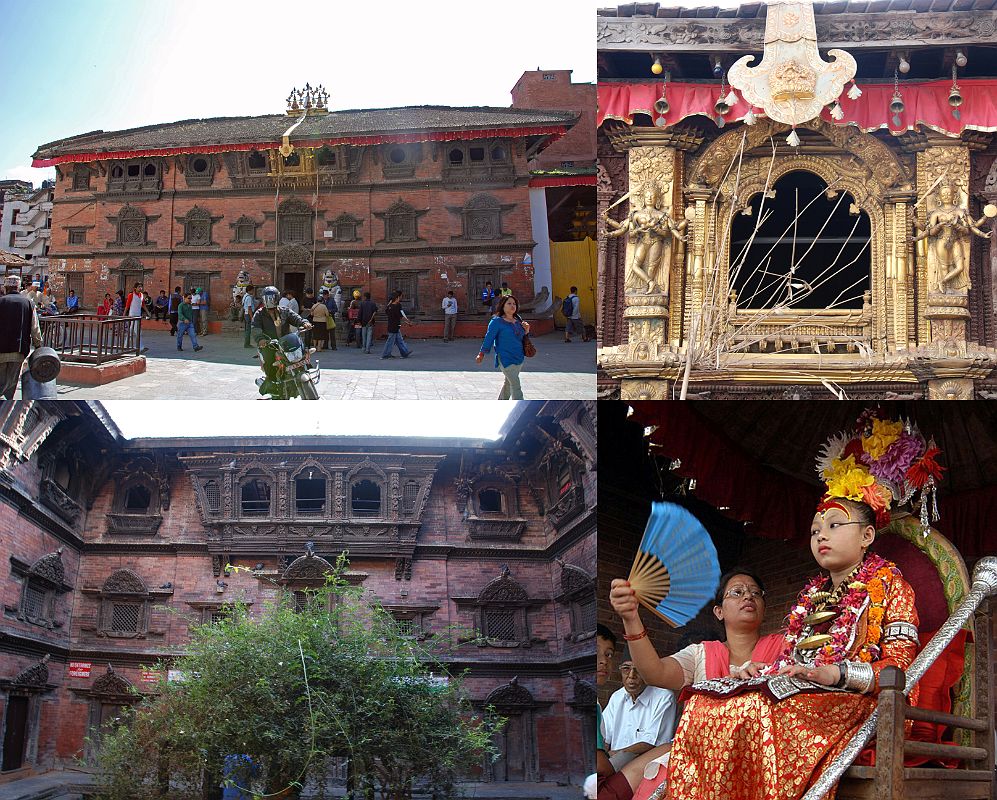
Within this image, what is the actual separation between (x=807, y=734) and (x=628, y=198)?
432 centimetres

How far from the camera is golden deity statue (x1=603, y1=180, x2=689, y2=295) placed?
272 inches

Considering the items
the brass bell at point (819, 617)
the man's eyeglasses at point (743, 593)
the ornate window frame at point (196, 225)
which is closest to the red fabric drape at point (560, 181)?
the ornate window frame at point (196, 225)

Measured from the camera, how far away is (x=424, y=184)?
30.3ft

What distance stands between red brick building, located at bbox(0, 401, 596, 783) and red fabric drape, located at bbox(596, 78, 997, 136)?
2.57 m

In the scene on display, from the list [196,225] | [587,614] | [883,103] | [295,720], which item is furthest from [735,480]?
[196,225]

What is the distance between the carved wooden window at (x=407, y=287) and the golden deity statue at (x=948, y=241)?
4368 millimetres

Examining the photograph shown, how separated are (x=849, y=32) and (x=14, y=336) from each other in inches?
241

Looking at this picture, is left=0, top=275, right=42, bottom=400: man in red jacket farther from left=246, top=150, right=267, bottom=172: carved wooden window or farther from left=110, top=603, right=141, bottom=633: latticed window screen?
left=246, top=150, right=267, bottom=172: carved wooden window

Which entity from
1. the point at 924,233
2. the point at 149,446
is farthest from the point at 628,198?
the point at 149,446

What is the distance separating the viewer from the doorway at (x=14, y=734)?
291 inches

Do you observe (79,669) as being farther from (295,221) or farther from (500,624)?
(295,221)

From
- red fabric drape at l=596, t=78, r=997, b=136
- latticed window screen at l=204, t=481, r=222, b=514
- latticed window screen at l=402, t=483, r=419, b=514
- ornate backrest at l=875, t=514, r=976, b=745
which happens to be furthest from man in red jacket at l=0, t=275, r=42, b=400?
ornate backrest at l=875, t=514, r=976, b=745

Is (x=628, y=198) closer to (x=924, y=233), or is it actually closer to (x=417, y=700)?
(x=924, y=233)

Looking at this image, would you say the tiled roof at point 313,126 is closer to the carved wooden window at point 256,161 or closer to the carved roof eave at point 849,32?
the carved wooden window at point 256,161
